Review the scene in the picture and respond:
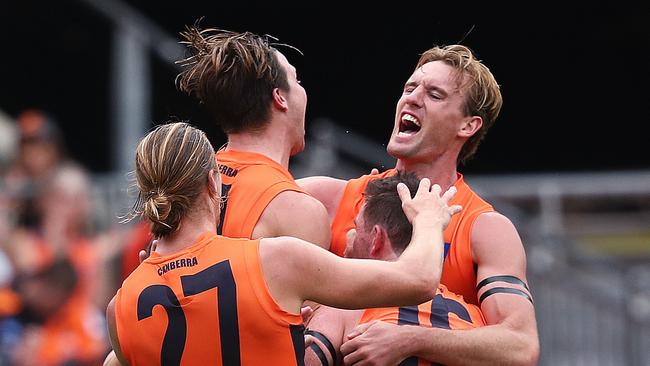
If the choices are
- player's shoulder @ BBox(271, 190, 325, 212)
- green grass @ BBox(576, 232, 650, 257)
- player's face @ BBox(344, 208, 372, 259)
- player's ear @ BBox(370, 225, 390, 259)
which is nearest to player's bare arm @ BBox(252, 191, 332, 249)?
player's shoulder @ BBox(271, 190, 325, 212)

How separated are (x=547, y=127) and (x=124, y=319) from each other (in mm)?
13178

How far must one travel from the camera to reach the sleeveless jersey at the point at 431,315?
452cm

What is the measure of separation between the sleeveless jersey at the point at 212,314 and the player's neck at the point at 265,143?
0.77 meters

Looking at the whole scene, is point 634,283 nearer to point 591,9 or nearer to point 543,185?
point 543,185

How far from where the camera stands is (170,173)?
4.22m

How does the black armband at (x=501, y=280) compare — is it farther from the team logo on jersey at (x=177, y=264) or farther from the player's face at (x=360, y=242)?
the team logo on jersey at (x=177, y=264)

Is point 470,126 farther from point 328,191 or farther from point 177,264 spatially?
point 177,264

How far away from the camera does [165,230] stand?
426cm

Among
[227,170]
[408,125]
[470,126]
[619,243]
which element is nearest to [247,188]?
[227,170]

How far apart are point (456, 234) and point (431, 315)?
56cm

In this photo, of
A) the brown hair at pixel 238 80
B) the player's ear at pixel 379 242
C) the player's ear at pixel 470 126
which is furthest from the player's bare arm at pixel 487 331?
the brown hair at pixel 238 80

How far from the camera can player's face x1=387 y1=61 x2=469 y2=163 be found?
5.28 m

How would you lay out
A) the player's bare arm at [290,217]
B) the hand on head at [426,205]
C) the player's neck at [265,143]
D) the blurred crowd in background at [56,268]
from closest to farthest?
the hand on head at [426,205], the player's bare arm at [290,217], the player's neck at [265,143], the blurred crowd in background at [56,268]

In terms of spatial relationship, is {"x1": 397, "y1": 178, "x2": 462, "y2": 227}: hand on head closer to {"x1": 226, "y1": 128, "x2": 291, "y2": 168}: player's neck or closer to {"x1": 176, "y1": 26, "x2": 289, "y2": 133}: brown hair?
{"x1": 226, "y1": 128, "x2": 291, "y2": 168}: player's neck
